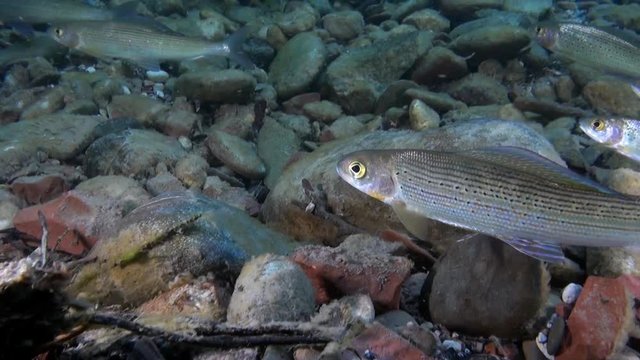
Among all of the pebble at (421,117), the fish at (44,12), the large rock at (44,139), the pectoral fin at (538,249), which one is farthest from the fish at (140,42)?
the pectoral fin at (538,249)

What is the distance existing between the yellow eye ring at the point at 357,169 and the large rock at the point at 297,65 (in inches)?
204

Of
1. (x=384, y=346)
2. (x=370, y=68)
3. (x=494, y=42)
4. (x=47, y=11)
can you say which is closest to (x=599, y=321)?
(x=384, y=346)

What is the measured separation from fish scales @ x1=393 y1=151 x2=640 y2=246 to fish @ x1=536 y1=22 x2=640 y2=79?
4629 millimetres

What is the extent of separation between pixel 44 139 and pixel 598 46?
8215mm

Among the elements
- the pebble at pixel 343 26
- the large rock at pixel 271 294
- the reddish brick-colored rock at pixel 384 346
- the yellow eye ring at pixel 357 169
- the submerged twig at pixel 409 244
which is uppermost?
the yellow eye ring at pixel 357 169

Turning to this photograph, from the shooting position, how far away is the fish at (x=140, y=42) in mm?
7406

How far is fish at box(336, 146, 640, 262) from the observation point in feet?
9.36

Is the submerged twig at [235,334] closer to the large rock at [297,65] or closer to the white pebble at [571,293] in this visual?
the white pebble at [571,293]

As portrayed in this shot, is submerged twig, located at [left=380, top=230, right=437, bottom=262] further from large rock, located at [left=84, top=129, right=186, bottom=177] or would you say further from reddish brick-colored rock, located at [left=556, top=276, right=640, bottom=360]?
large rock, located at [left=84, top=129, right=186, bottom=177]

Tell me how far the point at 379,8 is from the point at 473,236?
1053 centimetres

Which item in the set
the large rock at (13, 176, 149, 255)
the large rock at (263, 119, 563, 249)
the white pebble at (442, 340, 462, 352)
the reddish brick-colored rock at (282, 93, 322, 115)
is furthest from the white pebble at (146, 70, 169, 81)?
the white pebble at (442, 340, 462, 352)

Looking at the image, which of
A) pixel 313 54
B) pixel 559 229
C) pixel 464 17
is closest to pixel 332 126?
pixel 313 54

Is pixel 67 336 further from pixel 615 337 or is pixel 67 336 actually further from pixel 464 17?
pixel 464 17

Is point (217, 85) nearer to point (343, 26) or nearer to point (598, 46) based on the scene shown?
point (343, 26)
